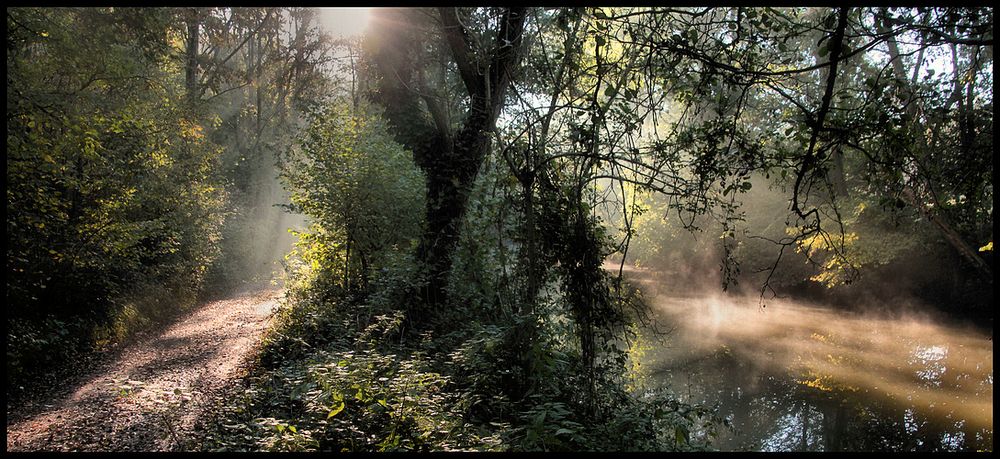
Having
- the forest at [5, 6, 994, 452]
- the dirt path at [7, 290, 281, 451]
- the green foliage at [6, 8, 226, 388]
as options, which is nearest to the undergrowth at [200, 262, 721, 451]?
the forest at [5, 6, 994, 452]

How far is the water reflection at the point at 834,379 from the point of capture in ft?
24.8

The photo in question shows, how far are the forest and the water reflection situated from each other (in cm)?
7

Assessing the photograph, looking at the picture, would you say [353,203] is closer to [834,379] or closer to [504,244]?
[504,244]

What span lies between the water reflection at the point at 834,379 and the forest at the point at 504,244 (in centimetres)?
7

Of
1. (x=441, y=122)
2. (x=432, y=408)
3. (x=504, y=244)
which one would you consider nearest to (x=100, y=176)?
(x=441, y=122)

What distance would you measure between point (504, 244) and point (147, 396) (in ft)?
14.2

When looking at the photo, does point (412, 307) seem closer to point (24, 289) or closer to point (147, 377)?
point (147, 377)

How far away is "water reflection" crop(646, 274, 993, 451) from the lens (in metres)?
7.55

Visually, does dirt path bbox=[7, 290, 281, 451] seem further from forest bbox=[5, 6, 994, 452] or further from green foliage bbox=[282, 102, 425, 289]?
green foliage bbox=[282, 102, 425, 289]

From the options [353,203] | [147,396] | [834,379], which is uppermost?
[353,203]

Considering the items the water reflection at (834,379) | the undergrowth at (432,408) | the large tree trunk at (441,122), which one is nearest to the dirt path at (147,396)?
the undergrowth at (432,408)

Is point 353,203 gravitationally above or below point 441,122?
below

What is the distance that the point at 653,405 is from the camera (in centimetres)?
549

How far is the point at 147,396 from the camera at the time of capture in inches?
216
